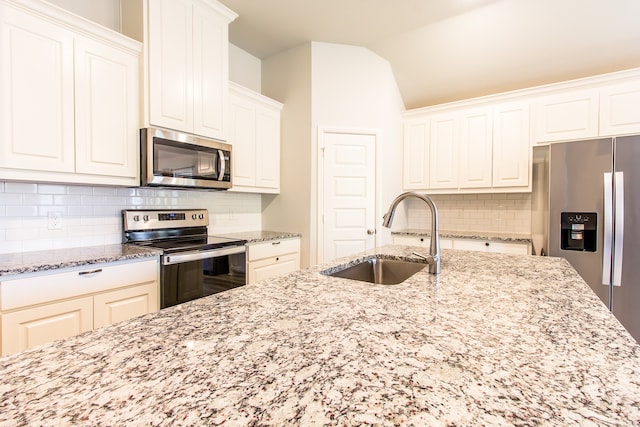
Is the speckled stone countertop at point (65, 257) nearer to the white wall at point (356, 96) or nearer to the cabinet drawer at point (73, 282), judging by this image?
the cabinet drawer at point (73, 282)

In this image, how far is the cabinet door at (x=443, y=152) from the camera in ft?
11.5

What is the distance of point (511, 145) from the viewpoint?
3.19m

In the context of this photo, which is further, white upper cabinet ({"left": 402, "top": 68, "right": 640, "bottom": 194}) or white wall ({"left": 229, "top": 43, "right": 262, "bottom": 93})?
white wall ({"left": 229, "top": 43, "right": 262, "bottom": 93})

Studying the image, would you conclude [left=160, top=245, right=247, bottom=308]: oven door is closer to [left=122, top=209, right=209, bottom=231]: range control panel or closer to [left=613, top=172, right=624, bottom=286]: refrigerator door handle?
[left=122, top=209, right=209, bottom=231]: range control panel

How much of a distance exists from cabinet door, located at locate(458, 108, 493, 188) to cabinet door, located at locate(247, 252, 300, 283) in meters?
2.09

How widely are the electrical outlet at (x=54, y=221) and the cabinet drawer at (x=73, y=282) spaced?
24.6 inches

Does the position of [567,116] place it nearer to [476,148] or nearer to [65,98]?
[476,148]

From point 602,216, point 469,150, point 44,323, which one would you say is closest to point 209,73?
point 44,323

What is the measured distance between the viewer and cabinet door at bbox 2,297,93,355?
4.75 feet

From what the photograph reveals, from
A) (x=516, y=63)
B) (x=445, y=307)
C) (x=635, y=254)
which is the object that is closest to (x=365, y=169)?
(x=516, y=63)

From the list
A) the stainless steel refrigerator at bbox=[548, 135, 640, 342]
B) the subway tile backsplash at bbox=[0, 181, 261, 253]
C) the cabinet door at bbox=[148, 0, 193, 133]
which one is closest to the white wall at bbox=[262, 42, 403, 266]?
the subway tile backsplash at bbox=[0, 181, 261, 253]

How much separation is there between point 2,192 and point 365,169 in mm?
2920

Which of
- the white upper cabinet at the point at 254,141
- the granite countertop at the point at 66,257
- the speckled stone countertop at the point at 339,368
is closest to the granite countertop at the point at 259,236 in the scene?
the white upper cabinet at the point at 254,141

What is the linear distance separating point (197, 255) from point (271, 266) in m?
0.93
